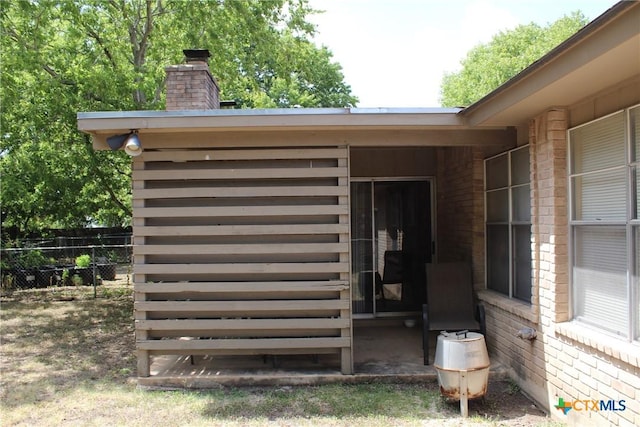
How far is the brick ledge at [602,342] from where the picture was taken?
9.15ft

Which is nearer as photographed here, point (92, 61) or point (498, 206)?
point (498, 206)

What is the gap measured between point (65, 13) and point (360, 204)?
6663 mm

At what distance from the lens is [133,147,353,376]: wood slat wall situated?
4500 mm

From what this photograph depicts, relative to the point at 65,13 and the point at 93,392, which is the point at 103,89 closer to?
the point at 65,13

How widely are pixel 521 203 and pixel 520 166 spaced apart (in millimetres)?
374

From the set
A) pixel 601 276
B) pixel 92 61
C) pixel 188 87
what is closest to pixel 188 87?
pixel 188 87

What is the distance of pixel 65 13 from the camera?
8383 millimetres

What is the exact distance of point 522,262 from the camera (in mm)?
4434

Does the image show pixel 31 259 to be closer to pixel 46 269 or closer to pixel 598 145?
pixel 46 269

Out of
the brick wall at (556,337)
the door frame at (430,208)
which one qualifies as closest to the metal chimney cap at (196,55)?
the door frame at (430,208)

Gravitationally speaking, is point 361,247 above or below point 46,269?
above

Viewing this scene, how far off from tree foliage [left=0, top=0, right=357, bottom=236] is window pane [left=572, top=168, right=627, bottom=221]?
726 cm

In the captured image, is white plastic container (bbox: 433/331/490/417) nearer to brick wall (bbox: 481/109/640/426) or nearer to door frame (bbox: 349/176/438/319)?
brick wall (bbox: 481/109/640/426)

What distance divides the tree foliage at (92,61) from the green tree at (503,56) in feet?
58.4
